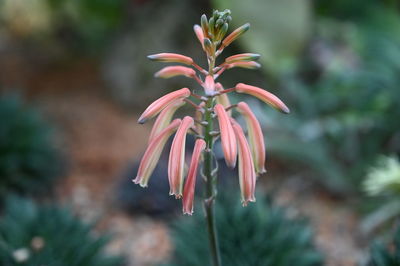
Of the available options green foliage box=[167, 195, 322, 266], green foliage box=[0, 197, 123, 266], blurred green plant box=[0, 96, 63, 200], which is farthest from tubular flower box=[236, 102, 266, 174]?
blurred green plant box=[0, 96, 63, 200]

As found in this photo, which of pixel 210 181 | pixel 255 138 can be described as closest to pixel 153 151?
pixel 210 181

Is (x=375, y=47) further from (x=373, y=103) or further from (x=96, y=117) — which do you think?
(x=96, y=117)

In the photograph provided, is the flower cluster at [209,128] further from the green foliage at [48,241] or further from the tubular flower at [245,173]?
the green foliage at [48,241]

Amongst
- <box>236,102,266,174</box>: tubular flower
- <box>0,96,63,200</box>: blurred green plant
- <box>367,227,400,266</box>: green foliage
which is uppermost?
<box>0,96,63,200</box>: blurred green plant

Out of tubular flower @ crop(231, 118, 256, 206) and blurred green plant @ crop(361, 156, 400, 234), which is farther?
blurred green plant @ crop(361, 156, 400, 234)

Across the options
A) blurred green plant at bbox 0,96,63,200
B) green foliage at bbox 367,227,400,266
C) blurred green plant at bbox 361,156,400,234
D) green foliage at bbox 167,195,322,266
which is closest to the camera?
green foliage at bbox 367,227,400,266

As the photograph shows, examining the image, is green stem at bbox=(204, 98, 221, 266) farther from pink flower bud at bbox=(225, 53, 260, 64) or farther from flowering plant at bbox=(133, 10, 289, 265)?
pink flower bud at bbox=(225, 53, 260, 64)
